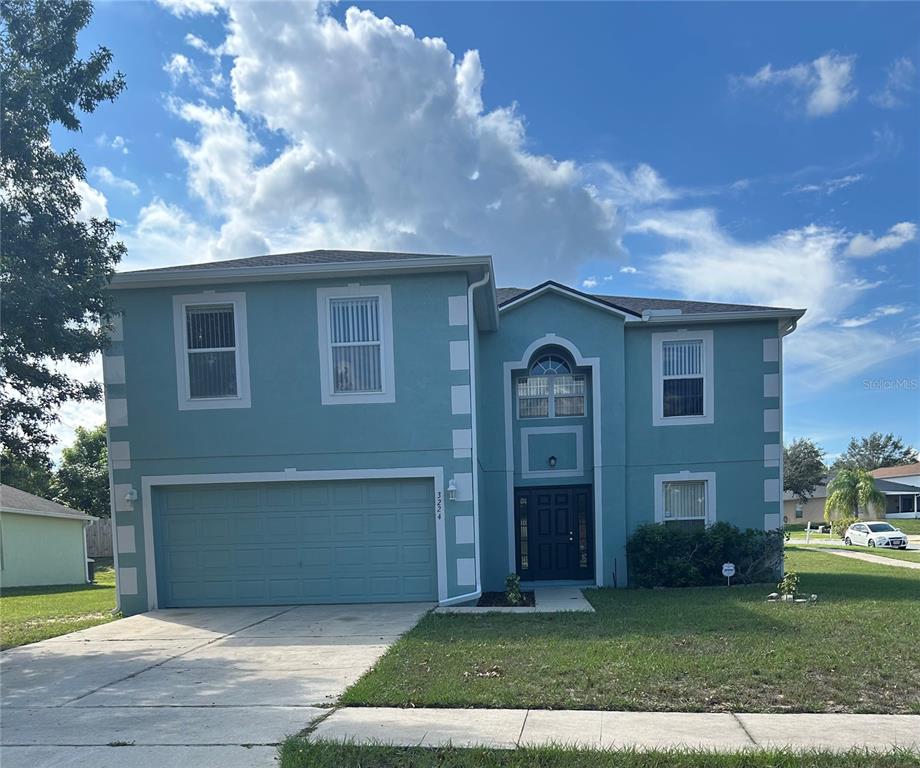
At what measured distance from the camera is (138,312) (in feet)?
36.6

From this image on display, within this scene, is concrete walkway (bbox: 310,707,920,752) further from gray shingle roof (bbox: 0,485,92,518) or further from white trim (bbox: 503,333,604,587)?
gray shingle roof (bbox: 0,485,92,518)

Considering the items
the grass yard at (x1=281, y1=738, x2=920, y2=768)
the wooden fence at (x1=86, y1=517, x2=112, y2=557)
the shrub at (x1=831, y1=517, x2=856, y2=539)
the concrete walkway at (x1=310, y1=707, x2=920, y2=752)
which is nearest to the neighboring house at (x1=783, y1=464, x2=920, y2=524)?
the shrub at (x1=831, y1=517, x2=856, y2=539)

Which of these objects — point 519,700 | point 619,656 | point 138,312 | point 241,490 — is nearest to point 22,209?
point 138,312

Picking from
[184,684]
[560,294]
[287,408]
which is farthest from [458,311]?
[184,684]

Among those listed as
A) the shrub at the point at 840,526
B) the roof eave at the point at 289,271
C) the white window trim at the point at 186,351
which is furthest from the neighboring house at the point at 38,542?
the shrub at the point at 840,526

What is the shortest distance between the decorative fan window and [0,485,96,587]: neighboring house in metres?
15.9

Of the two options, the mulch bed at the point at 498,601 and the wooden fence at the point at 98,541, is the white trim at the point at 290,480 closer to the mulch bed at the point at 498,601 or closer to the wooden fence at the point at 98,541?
the mulch bed at the point at 498,601

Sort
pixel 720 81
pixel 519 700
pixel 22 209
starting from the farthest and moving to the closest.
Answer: pixel 720 81 < pixel 22 209 < pixel 519 700

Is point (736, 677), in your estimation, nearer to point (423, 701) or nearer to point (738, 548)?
point (423, 701)

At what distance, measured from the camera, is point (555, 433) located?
13.9m

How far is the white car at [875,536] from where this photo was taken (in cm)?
2867

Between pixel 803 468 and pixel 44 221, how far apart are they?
171 ft

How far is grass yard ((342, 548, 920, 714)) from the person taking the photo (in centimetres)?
541

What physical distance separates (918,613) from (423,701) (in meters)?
7.71
